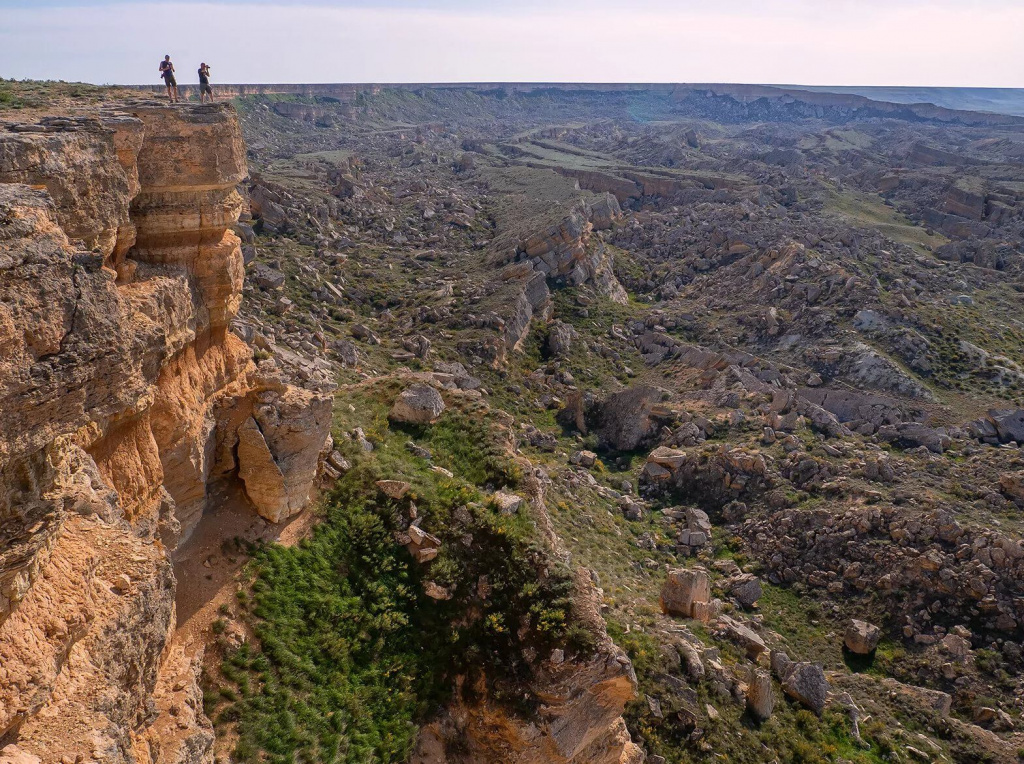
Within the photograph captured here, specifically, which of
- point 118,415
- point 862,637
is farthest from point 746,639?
point 118,415

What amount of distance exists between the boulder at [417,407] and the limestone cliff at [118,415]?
4.50 m

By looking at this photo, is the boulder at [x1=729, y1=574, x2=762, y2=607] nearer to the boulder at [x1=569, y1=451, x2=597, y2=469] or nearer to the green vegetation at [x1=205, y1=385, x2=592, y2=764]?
the boulder at [x1=569, y1=451, x2=597, y2=469]

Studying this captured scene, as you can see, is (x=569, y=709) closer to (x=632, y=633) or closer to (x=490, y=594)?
(x=490, y=594)

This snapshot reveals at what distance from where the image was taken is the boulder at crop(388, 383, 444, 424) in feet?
61.2

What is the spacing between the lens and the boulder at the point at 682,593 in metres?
19.6

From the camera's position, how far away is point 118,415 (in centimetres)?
923

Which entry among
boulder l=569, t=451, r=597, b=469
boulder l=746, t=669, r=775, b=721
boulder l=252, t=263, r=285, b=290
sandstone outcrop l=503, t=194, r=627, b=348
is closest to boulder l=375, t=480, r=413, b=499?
boulder l=746, t=669, r=775, b=721

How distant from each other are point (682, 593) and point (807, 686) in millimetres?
3957

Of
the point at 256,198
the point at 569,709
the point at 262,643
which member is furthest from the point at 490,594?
the point at 256,198

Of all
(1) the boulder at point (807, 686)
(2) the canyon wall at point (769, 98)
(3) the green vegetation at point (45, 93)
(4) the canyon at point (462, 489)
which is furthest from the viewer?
(2) the canyon wall at point (769, 98)

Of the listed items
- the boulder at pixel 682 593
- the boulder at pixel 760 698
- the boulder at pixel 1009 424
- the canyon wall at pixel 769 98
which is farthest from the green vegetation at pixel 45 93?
the canyon wall at pixel 769 98

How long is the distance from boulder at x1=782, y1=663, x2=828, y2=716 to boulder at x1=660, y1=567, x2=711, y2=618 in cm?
310

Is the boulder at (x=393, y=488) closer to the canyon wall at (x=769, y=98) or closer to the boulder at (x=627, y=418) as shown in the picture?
the boulder at (x=627, y=418)

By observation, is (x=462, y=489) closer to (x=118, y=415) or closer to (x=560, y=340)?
(x=118, y=415)
